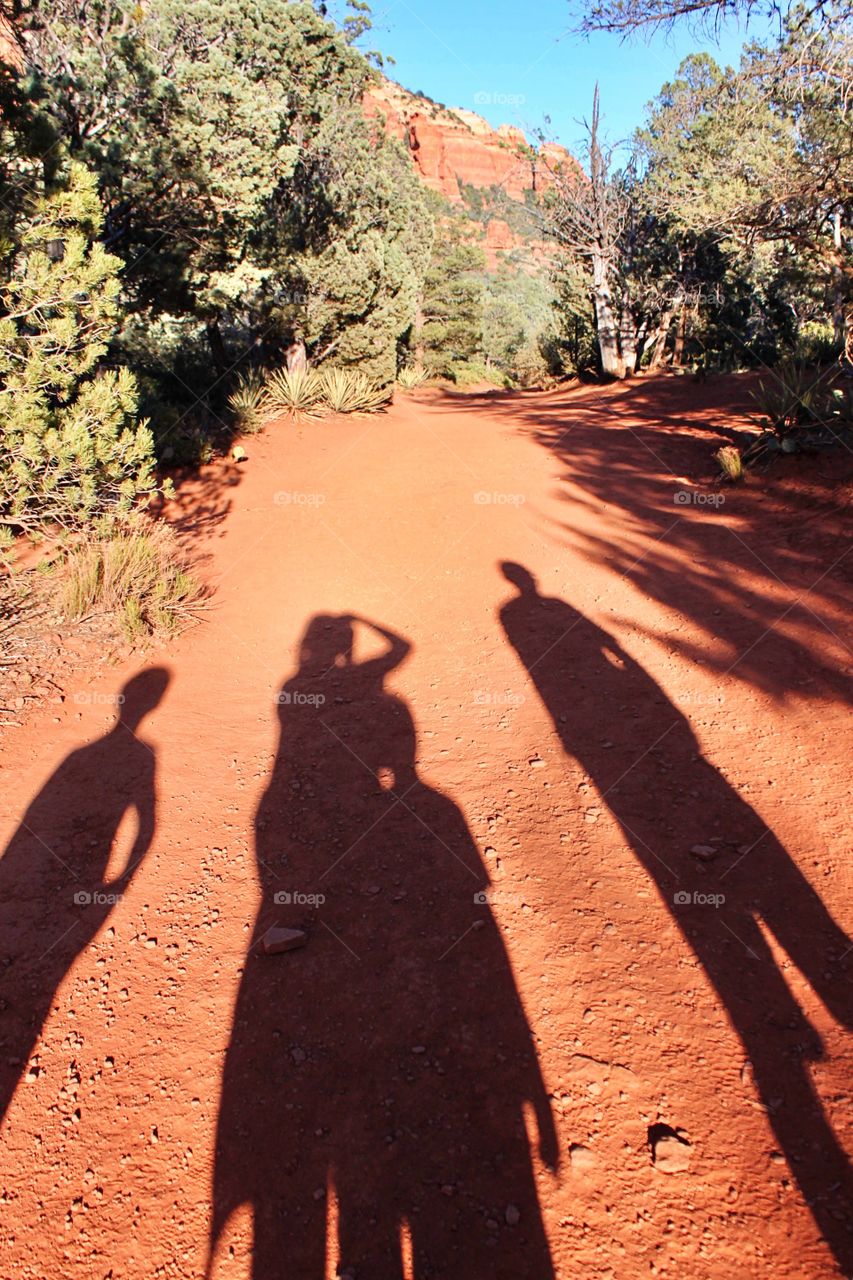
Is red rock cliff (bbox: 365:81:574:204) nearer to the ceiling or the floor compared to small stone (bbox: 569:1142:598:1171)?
nearer to the ceiling

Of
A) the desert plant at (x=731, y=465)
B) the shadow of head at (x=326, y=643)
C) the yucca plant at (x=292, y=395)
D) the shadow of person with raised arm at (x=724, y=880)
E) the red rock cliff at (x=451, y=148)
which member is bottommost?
the shadow of person with raised arm at (x=724, y=880)

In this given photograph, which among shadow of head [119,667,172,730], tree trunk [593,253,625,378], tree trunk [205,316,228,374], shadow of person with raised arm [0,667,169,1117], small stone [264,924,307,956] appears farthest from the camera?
tree trunk [593,253,625,378]

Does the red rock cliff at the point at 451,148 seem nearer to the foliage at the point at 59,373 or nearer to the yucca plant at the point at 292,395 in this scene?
the yucca plant at the point at 292,395

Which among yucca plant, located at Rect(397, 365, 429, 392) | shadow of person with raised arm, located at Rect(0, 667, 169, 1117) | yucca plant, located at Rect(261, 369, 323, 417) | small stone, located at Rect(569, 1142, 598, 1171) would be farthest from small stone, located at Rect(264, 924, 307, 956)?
yucca plant, located at Rect(397, 365, 429, 392)

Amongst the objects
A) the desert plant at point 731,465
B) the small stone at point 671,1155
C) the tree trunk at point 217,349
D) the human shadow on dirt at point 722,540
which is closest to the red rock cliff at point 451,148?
the tree trunk at point 217,349

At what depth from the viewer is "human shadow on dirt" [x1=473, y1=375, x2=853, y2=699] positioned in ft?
15.9

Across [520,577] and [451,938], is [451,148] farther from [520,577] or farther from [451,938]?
[451,938]

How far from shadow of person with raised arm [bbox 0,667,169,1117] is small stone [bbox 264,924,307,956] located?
0.89 meters

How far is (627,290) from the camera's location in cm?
1911

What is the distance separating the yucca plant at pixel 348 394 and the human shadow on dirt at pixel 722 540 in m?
4.03

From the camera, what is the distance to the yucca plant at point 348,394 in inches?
527

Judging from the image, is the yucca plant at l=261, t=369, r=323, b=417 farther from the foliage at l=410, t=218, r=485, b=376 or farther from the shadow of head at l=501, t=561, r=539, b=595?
the foliage at l=410, t=218, r=485, b=376

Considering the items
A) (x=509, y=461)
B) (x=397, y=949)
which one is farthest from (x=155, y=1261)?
(x=509, y=461)

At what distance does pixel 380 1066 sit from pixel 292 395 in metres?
12.5
